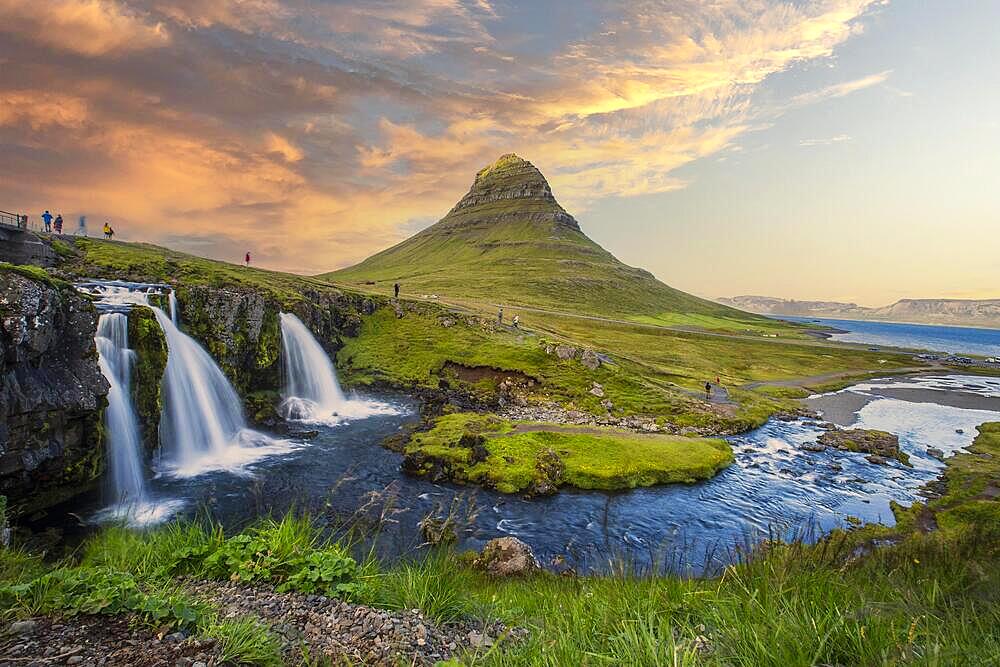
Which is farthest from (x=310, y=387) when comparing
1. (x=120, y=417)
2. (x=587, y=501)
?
(x=587, y=501)

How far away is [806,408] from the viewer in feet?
190

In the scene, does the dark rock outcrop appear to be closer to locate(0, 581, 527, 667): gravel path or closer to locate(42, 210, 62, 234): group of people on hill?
locate(0, 581, 527, 667): gravel path

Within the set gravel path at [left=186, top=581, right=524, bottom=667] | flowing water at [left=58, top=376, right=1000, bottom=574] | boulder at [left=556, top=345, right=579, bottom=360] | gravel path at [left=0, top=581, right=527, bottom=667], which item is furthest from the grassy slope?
gravel path at [left=0, top=581, right=527, bottom=667]

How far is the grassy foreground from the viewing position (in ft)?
14.5

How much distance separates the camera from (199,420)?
107ft

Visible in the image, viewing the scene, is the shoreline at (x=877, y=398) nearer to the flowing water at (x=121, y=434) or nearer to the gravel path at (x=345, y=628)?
the gravel path at (x=345, y=628)

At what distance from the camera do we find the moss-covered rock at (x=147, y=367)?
2930cm

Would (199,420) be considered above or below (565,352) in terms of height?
below

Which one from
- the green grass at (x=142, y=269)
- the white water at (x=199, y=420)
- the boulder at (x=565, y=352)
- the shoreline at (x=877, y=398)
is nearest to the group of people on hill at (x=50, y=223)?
the green grass at (x=142, y=269)

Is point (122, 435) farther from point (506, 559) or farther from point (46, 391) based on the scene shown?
point (506, 559)

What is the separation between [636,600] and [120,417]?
106 ft

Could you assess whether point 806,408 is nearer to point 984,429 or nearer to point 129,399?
point 984,429

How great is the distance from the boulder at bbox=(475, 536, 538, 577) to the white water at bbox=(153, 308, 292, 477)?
730 inches

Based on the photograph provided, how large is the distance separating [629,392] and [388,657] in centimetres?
4734
